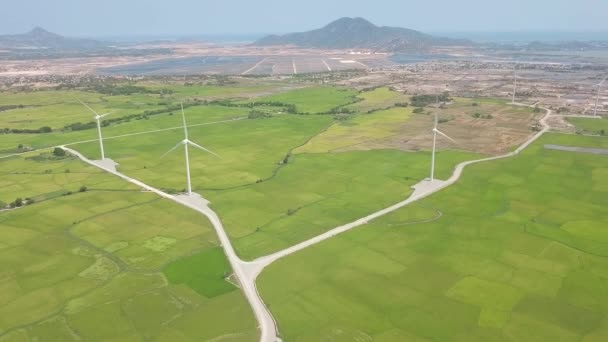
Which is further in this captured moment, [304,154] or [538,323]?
[304,154]

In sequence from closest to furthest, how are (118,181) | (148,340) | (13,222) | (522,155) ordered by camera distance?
1. (148,340)
2. (13,222)
3. (118,181)
4. (522,155)

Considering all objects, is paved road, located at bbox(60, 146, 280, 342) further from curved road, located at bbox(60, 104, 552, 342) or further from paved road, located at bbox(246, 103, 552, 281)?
paved road, located at bbox(246, 103, 552, 281)

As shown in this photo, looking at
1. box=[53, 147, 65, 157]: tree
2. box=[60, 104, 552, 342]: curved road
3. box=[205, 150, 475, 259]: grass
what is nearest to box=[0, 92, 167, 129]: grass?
box=[53, 147, 65, 157]: tree

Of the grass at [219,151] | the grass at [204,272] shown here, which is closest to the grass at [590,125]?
Answer: the grass at [219,151]

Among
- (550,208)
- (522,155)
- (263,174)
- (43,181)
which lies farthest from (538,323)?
(43,181)

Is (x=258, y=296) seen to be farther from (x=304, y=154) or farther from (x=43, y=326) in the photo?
(x=304, y=154)

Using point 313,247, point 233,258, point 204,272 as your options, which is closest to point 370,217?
point 313,247
